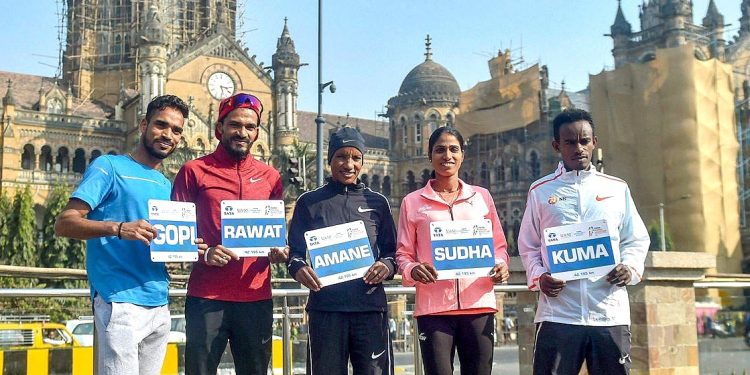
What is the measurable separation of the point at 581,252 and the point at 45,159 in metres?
49.3

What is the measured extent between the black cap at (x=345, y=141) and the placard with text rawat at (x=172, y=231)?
92cm

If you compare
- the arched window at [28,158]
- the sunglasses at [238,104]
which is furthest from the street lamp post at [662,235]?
the arched window at [28,158]

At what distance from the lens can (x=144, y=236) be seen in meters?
4.10

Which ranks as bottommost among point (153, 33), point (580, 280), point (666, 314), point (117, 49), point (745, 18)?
point (666, 314)

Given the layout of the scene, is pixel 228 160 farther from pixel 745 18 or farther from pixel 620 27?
pixel 745 18

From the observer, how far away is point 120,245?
13.9 ft

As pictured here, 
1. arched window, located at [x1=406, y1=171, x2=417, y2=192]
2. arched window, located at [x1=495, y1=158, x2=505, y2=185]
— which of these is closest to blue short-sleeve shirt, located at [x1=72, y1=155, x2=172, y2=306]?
arched window, located at [x1=495, y1=158, x2=505, y2=185]

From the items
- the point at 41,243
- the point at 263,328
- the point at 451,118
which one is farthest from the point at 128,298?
the point at 451,118

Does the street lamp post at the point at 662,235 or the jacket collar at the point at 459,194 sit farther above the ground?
the street lamp post at the point at 662,235

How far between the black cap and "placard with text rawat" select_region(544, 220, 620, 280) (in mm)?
1246

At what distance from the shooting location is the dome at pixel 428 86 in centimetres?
6088

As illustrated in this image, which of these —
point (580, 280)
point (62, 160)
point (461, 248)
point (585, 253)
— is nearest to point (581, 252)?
point (585, 253)

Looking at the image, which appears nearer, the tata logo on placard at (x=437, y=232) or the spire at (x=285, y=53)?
the tata logo on placard at (x=437, y=232)

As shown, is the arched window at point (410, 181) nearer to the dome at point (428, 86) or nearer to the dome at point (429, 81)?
the dome at point (428, 86)
